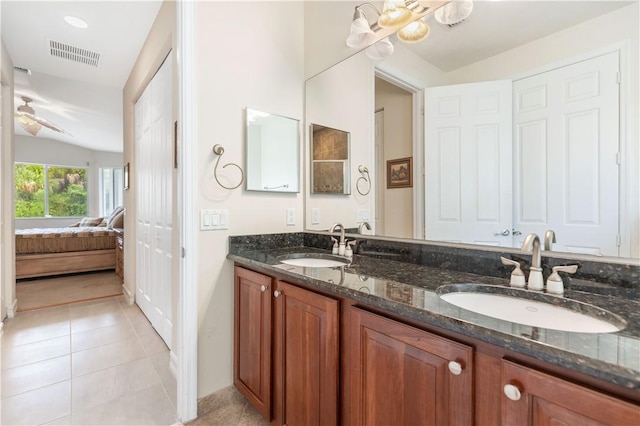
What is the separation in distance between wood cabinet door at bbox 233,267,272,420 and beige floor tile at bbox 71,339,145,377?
108 cm

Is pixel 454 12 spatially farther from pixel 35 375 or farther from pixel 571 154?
pixel 35 375

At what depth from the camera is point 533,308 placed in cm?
92

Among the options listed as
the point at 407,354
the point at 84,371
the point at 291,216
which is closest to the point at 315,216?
the point at 291,216

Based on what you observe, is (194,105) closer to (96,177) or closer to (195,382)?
(195,382)

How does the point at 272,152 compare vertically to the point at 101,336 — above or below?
above

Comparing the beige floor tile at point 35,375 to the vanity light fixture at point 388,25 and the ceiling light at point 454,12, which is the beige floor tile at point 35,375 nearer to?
the vanity light fixture at point 388,25

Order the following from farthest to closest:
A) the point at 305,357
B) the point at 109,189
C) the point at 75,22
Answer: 1. the point at 109,189
2. the point at 75,22
3. the point at 305,357

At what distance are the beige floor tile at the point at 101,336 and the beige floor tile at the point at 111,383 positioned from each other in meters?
0.48

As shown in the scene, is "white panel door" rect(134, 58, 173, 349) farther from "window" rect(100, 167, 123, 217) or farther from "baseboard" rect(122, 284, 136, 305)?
"window" rect(100, 167, 123, 217)

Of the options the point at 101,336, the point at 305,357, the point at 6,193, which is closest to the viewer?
the point at 305,357

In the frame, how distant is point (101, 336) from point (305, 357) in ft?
7.49

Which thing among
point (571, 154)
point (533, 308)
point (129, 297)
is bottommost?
point (129, 297)

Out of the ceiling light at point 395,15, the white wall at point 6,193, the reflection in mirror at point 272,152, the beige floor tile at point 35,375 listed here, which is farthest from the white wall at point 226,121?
the white wall at point 6,193

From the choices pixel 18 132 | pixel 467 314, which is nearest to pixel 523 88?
pixel 467 314
